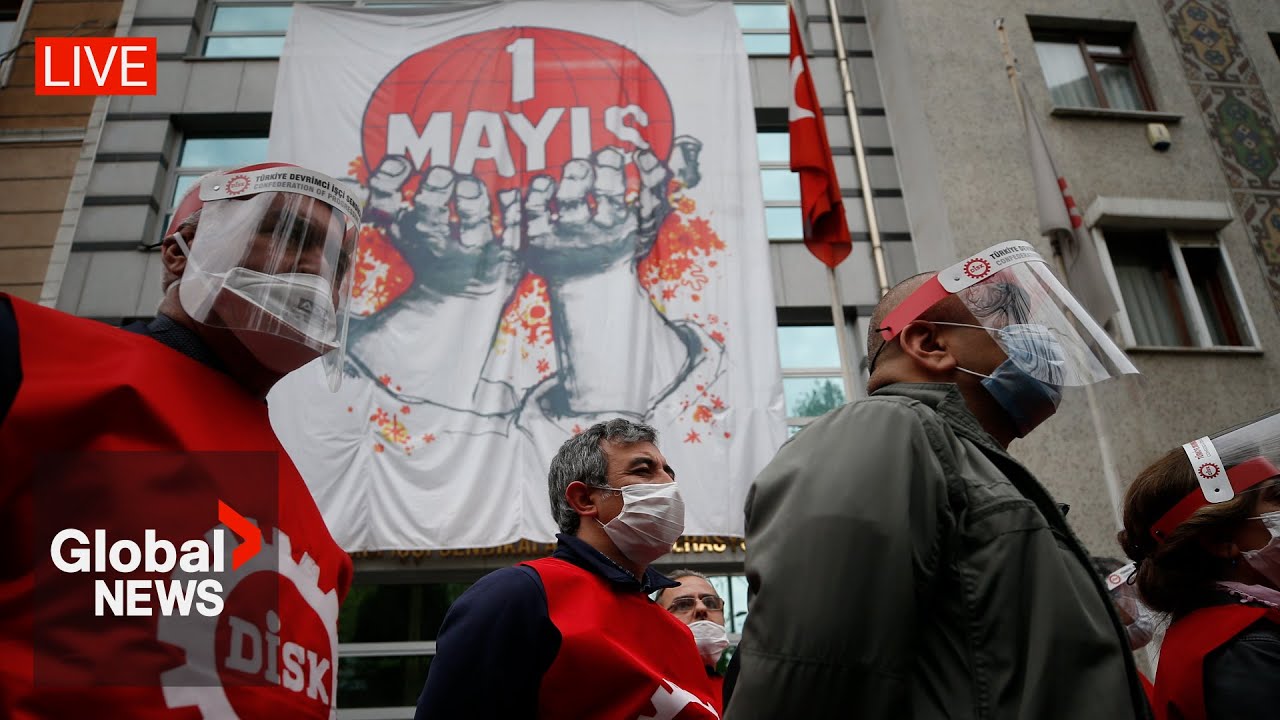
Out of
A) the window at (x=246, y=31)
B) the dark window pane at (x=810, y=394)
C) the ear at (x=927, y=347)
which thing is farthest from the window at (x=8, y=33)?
the ear at (x=927, y=347)

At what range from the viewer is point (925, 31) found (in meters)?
9.25

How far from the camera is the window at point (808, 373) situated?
27.0ft

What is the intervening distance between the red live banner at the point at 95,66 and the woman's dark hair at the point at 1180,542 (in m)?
10.0

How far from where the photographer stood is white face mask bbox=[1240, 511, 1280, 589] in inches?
85.8

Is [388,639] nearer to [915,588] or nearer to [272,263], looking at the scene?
[272,263]

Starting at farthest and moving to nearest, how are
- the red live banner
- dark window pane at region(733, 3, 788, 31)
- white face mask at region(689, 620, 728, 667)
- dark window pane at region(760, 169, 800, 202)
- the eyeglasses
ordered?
dark window pane at region(733, 3, 788, 31) → dark window pane at region(760, 169, 800, 202) → the red live banner → the eyeglasses → white face mask at region(689, 620, 728, 667)

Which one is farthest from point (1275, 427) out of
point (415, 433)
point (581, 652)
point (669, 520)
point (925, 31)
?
point (925, 31)

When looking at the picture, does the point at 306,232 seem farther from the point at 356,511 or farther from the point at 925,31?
the point at 925,31

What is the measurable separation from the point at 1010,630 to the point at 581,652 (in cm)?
120

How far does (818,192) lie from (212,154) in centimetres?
668

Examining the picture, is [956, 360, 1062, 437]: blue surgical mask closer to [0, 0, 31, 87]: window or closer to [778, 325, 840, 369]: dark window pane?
[778, 325, 840, 369]: dark window pane

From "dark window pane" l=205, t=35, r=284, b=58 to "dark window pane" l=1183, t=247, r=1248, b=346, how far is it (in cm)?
1010

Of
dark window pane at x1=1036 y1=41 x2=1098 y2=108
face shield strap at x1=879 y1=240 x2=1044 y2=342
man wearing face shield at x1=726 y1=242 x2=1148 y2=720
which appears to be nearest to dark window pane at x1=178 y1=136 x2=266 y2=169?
dark window pane at x1=1036 y1=41 x2=1098 y2=108

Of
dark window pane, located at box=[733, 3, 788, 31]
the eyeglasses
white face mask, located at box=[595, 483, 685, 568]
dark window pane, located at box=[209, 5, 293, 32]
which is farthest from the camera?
dark window pane, located at box=[733, 3, 788, 31]
